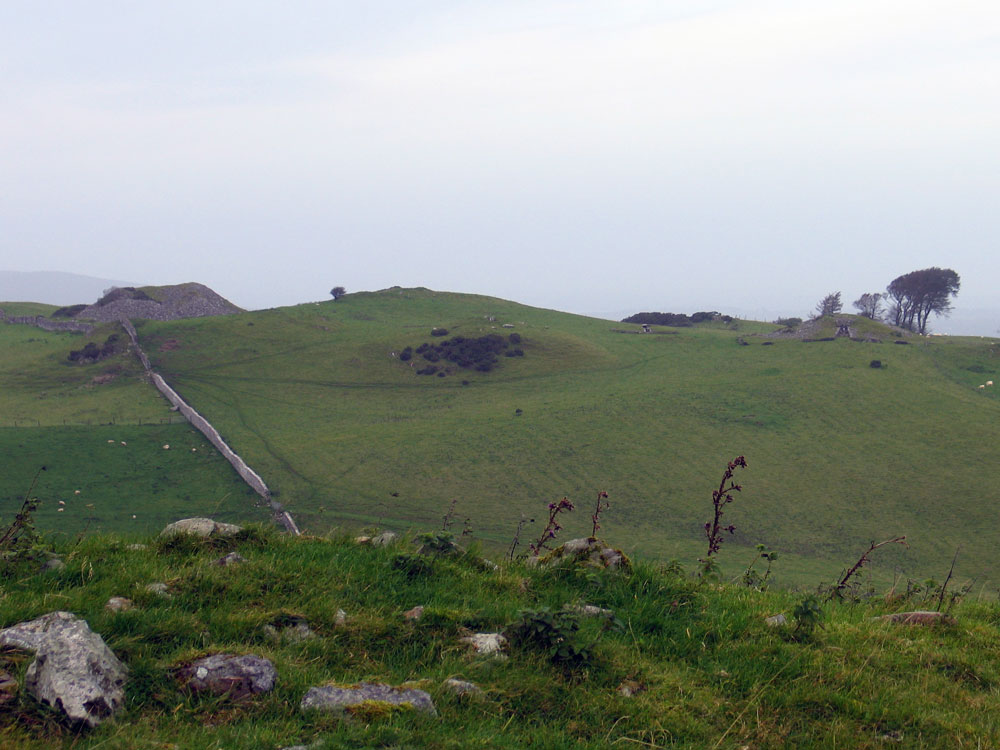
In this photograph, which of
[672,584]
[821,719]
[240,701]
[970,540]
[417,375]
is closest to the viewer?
[240,701]

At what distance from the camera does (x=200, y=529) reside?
719 centimetres

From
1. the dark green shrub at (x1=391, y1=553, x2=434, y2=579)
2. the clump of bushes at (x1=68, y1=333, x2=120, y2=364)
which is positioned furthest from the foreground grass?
the clump of bushes at (x1=68, y1=333, x2=120, y2=364)

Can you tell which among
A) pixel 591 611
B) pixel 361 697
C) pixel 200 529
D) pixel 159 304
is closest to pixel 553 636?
pixel 591 611

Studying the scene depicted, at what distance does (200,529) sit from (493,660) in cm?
369

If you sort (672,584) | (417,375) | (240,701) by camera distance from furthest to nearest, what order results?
(417,375) → (672,584) → (240,701)

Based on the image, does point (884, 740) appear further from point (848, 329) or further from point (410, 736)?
point (848, 329)

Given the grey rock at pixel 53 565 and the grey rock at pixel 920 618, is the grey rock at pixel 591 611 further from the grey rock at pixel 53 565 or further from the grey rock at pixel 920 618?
the grey rock at pixel 53 565

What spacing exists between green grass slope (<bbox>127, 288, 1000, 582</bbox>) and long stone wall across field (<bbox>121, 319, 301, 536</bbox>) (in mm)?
830

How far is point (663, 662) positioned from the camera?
18.4ft

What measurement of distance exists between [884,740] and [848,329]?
7184cm

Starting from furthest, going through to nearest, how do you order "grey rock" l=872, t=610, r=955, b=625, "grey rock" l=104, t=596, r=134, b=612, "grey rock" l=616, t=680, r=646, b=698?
"grey rock" l=872, t=610, r=955, b=625 < "grey rock" l=104, t=596, r=134, b=612 < "grey rock" l=616, t=680, r=646, b=698

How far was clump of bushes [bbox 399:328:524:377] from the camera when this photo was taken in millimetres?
58969

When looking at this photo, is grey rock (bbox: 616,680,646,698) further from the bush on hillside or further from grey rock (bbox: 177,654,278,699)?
the bush on hillside

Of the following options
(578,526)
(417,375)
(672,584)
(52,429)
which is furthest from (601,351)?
(672,584)
